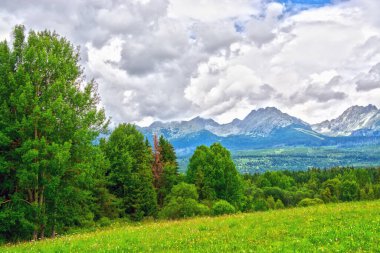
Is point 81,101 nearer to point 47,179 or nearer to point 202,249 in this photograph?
point 47,179

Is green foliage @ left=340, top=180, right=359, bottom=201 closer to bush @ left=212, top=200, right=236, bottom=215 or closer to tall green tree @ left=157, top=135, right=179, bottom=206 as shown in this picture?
tall green tree @ left=157, top=135, right=179, bottom=206

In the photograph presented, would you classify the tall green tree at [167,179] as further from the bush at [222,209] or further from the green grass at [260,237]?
the green grass at [260,237]

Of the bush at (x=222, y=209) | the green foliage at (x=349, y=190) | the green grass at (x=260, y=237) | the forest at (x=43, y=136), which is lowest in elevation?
the green foliage at (x=349, y=190)

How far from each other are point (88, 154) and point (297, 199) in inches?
Answer: 4668

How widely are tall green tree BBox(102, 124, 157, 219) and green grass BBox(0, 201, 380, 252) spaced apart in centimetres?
4367

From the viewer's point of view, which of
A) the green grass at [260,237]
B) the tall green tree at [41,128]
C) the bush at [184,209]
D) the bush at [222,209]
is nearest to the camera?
the green grass at [260,237]

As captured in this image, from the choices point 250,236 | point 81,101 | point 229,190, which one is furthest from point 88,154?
point 229,190

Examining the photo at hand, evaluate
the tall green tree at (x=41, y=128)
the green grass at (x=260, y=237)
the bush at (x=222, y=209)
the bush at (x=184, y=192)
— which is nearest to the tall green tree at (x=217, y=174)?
the bush at (x=184, y=192)

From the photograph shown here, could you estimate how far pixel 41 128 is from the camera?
30125 millimetres

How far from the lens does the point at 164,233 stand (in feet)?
69.4

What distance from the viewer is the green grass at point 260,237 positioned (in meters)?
14.5

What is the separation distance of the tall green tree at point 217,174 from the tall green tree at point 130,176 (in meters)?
13.6

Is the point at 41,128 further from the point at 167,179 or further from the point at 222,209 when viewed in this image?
the point at 167,179

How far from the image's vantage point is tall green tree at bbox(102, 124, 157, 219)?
65.9m
